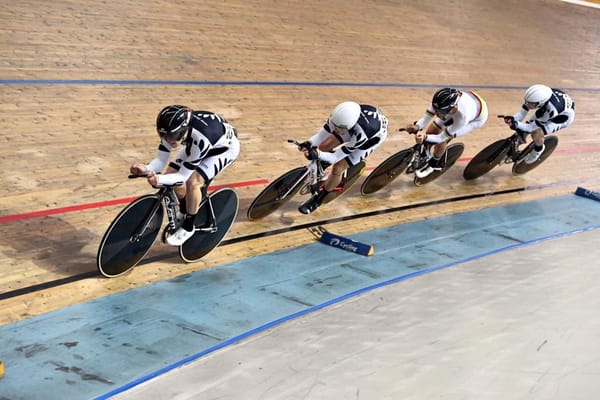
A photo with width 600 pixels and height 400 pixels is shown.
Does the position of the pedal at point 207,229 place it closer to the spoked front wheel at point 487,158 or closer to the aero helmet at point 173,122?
the aero helmet at point 173,122

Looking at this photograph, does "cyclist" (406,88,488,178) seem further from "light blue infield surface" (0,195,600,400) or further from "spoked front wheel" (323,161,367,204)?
"light blue infield surface" (0,195,600,400)

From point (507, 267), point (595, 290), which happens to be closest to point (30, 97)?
point (507, 267)

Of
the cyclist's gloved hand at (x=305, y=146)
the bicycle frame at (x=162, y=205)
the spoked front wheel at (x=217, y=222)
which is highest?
the cyclist's gloved hand at (x=305, y=146)

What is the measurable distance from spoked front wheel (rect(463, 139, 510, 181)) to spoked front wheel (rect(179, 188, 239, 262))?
3.32 meters

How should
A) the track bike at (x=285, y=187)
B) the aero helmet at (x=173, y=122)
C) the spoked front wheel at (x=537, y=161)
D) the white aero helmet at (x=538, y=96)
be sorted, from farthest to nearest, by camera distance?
1. the spoked front wheel at (x=537, y=161)
2. the white aero helmet at (x=538, y=96)
3. the track bike at (x=285, y=187)
4. the aero helmet at (x=173, y=122)

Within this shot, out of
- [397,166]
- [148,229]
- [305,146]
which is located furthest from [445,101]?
[148,229]

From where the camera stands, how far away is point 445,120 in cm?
627

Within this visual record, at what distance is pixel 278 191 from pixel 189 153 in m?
1.35

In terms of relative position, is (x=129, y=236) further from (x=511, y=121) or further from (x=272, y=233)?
(x=511, y=121)

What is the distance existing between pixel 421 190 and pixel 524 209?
0.96m

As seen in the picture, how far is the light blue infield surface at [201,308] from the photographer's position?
125 inches

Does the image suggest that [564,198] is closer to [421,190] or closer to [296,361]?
[421,190]

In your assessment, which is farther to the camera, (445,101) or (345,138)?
(445,101)

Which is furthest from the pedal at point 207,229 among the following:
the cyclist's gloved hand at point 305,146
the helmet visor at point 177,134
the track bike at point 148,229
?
the cyclist's gloved hand at point 305,146
